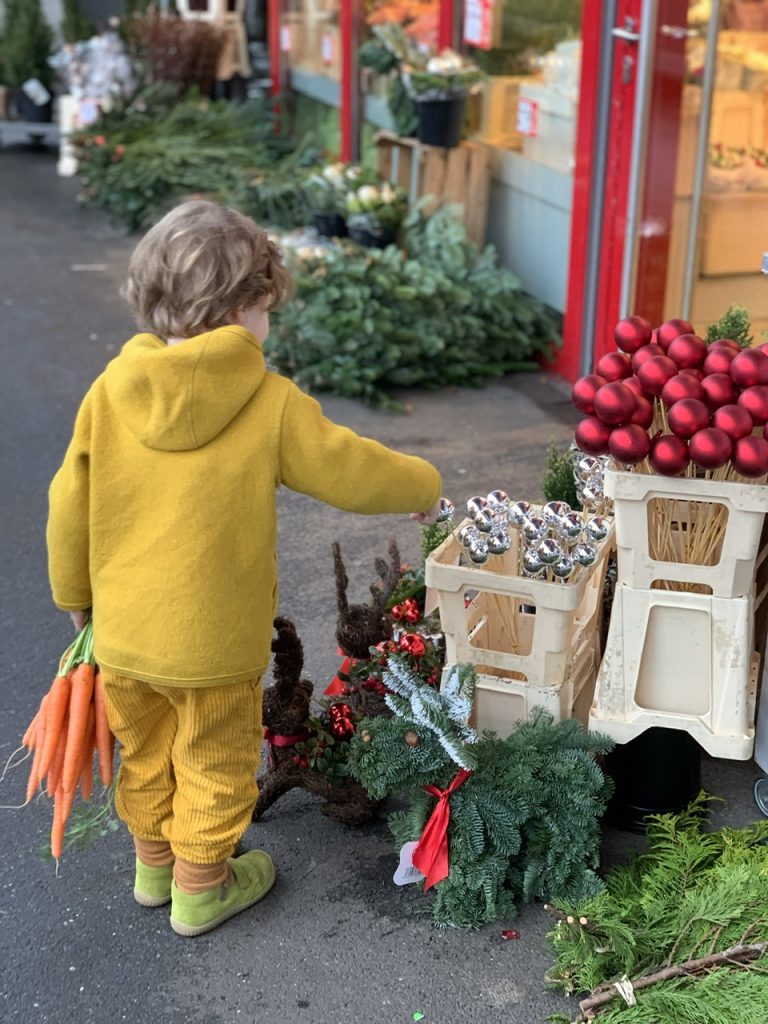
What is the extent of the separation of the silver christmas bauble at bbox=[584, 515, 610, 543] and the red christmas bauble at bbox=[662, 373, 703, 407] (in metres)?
0.38

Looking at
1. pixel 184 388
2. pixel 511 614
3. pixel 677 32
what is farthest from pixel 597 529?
pixel 677 32

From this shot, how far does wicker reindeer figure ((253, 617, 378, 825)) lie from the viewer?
2.89m

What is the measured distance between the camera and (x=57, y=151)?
44.6 feet

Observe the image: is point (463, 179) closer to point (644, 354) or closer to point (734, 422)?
point (644, 354)

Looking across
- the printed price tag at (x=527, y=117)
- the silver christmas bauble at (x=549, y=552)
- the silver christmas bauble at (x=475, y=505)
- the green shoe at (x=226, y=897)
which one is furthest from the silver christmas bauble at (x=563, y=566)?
the printed price tag at (x=527, y=117)

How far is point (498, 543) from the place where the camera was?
2.73m

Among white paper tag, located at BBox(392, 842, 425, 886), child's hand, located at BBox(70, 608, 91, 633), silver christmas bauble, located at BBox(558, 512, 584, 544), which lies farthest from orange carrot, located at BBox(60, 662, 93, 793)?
silver christmas bauble, located at BBox(558, 512, 584, 544)

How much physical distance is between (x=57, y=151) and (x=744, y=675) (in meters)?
12.5

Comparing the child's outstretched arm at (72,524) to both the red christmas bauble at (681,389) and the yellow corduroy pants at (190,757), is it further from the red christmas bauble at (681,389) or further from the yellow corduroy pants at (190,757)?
the red christmas bauble at (681,389)

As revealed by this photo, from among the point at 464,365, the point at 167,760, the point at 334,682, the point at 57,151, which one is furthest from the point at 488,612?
the point at 57,151

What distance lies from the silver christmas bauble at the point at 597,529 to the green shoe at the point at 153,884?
1.18 meters

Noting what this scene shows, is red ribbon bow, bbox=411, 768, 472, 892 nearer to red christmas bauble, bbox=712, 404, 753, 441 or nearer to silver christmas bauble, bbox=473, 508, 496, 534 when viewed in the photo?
silver christmas bauble, bbox=473, 508, 496, 534

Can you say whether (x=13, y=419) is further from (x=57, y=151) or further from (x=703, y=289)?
(x=57, y=151)

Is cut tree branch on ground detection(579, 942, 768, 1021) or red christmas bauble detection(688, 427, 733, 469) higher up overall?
red christmas bauble detection(688, 427, 733, 469)
